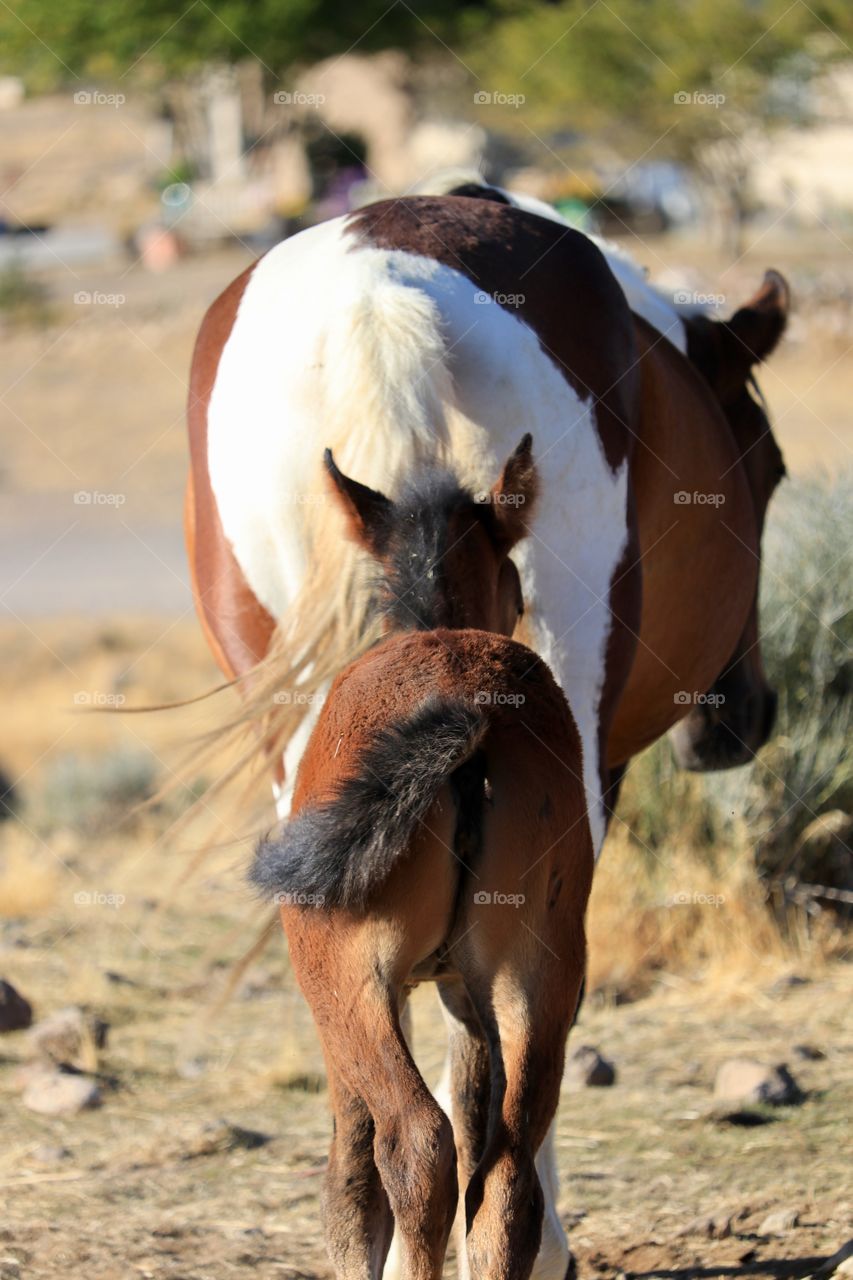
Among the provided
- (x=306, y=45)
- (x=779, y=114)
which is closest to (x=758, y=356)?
(x=779, y=114)

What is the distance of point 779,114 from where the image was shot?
32469mm

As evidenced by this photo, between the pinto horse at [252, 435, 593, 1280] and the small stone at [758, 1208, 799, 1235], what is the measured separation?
1.31m

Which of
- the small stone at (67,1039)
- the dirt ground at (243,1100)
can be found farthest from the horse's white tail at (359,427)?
the small stone at (67,1039)

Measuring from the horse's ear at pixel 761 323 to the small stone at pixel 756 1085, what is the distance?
6.50 feet

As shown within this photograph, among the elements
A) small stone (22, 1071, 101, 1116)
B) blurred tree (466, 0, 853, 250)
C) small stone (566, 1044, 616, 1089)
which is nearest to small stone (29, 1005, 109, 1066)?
small stone (22, 1071, 101, 1116)

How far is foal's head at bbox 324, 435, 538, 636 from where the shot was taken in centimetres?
254

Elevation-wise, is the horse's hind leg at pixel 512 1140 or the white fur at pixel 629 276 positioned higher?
the white fur at pixel 629 276

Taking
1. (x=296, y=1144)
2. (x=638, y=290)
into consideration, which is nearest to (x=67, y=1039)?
(x=296, y=1144)

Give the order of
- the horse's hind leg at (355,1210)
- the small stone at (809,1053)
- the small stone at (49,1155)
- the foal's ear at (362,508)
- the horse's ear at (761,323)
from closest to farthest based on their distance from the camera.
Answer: the horse's hind leg at (355,1210) < the foal's ear at (362,508) < the small stone at (49,1155) < the horse's ear at (761,323) < the small stone at (809,1053)

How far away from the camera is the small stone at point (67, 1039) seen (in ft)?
15.6

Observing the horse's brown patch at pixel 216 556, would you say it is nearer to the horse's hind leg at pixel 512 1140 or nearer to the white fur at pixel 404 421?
the white fur at pixel 404 421

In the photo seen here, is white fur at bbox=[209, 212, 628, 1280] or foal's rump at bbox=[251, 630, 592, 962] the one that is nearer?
foal's rump at bbox=[251, 630, 592, 962]

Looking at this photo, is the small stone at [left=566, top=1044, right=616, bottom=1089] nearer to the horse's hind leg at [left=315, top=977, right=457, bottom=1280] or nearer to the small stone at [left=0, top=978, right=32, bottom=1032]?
the small stone at [left=0, top=978, right=32, bottom=1032]

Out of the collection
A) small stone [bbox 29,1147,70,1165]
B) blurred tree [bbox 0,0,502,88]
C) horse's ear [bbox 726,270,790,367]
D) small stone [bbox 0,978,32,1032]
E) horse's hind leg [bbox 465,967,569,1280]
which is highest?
blurred tree [bbox 0,0,502,88]
